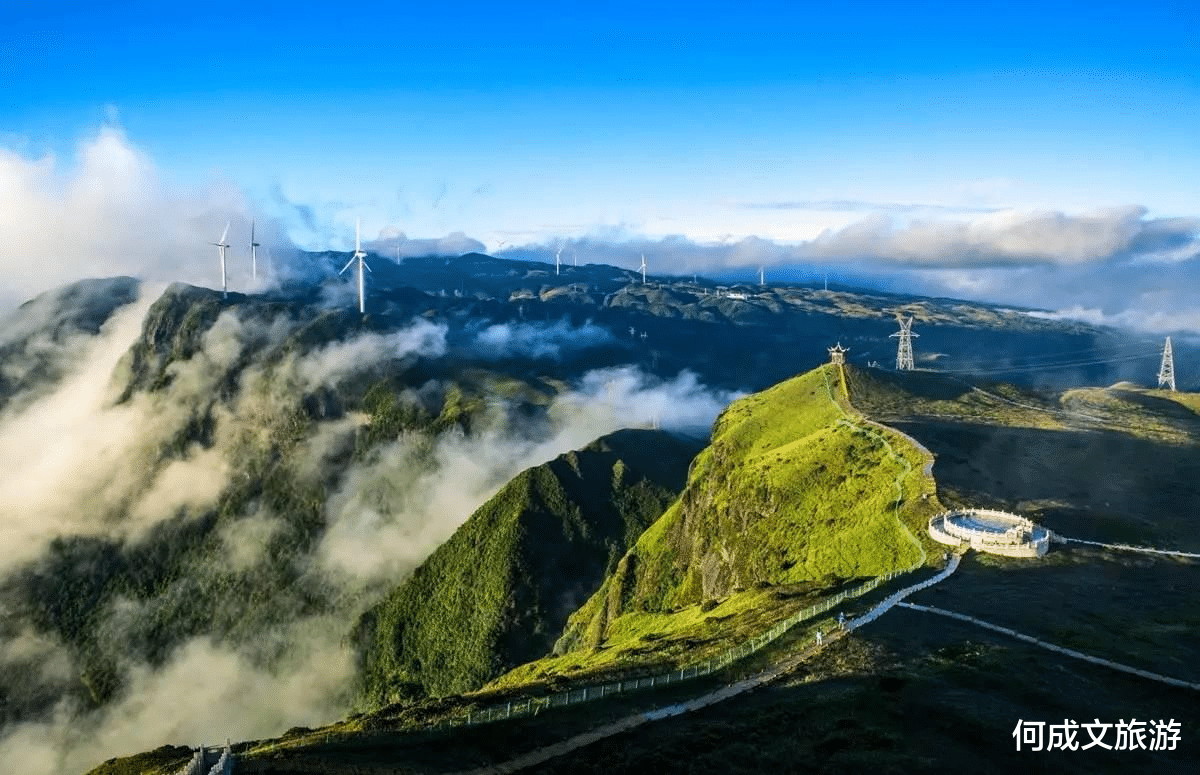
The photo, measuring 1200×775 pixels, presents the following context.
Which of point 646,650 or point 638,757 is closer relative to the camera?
point 638,757

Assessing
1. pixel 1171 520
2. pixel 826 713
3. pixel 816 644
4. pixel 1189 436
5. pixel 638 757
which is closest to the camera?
pixel 638 757

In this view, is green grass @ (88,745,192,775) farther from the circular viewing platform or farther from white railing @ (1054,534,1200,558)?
white railing @ (1054,534,1200,558)

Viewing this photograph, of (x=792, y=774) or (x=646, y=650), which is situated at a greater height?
(x=792, y=774)

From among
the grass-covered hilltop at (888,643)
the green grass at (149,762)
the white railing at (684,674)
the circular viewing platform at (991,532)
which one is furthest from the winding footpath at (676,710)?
the green grass at (149,762)

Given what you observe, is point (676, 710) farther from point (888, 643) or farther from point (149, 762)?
point (149, 762)

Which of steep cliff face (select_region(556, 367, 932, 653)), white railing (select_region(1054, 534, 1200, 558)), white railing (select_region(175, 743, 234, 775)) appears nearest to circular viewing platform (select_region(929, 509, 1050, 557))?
white railing (select_region(1054, 534, 1200, 558))

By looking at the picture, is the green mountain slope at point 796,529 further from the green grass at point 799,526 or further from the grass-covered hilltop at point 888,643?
the grass-covered hilltop at point 888,643

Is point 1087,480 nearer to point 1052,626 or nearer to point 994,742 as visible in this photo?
point 1052,626

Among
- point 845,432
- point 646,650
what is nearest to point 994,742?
point 646,650
